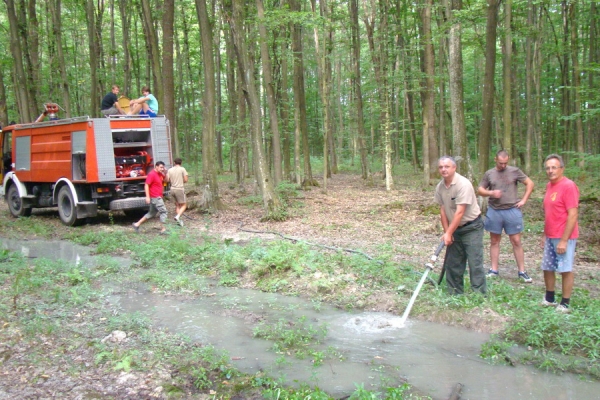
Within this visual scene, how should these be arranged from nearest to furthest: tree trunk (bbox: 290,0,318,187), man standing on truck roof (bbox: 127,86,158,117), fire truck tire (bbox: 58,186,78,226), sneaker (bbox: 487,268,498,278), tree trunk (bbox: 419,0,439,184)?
sneaker (bbox: 487,268,498,278)
fire truck tire (bbox: 58,186,78,226)
man standing on truck roof (bbox: 127,86,158,117)
tree trunk (bbox: 419,0,439,184)
tree trunk (bbox: 290,0,318,187)

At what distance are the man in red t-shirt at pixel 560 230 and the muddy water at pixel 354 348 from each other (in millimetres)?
1147

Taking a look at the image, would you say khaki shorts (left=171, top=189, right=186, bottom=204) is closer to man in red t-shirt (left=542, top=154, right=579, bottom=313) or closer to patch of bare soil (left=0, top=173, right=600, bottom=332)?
patch of bare soil (left=0, top=173, right=600, bottom=332)

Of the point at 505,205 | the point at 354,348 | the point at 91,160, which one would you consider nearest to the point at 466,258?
the point at 505,205

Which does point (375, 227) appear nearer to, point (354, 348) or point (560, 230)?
point (560, 230)

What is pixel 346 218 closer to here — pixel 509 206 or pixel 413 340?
pixel 509 206

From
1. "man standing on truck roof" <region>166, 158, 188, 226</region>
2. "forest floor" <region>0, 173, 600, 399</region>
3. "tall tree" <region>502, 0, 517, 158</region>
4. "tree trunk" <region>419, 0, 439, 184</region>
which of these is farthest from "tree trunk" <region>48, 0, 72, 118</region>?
"tall tree" <region>502, 0, 517, 158</region>

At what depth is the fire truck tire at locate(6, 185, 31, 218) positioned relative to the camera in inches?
587

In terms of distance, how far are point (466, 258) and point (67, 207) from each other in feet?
37.6

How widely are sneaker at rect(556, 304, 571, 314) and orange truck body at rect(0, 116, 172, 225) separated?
34.5 feet

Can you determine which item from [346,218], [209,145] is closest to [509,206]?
[346,218]

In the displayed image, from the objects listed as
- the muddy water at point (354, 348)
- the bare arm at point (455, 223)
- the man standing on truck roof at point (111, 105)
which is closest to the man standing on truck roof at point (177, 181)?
the man standing on truck roof at point (111, 105)

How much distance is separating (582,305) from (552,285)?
0.40m

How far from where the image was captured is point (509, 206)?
7191 millimetres

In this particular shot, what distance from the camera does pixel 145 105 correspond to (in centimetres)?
1372
